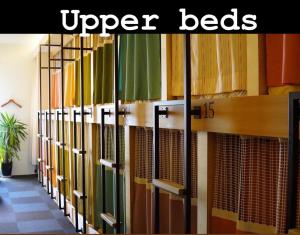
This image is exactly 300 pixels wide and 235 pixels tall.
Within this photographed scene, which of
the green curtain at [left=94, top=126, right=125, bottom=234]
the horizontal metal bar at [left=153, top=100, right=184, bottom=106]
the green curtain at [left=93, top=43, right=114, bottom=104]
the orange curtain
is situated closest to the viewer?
the horizontal metal bar at [left=153, top=100, right=184, bottom=106]

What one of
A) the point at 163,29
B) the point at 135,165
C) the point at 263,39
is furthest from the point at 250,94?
the point at 135,165

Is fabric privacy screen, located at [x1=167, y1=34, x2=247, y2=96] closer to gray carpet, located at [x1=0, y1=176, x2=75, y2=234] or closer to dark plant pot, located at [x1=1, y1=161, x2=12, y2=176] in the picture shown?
gray carpet, located at [x1=0, y1=176, x2=75, y2=234]

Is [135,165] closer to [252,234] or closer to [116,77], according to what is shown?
[116,77]

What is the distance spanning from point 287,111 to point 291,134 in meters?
0.15

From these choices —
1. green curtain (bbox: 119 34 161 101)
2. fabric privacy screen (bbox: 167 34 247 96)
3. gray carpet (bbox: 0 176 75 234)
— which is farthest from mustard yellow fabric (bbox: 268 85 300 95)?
gray carpet (bbox: 0 176 75 234)

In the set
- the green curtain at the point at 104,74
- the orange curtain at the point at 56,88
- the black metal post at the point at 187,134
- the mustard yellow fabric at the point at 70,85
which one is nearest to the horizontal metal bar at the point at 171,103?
the black metal post at the point at 187,134

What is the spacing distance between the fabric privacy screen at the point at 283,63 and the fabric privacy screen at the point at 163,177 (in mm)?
680

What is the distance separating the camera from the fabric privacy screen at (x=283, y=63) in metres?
1.35

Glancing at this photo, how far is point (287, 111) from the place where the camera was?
4.19 feet

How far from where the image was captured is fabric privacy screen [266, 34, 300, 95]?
4.43ft

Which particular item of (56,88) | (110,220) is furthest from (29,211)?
(110,220)

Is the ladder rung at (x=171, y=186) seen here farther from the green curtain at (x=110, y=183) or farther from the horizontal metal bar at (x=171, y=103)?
the green curtain at (x=110, y=183)

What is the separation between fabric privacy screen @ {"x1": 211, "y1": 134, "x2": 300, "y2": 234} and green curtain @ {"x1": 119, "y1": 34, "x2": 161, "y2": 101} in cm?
81

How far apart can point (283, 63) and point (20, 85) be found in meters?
7.58
